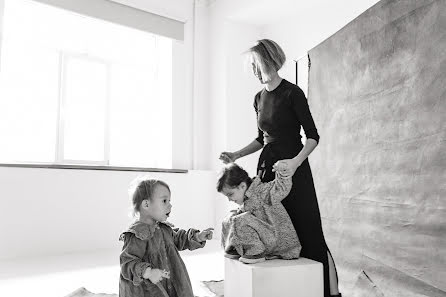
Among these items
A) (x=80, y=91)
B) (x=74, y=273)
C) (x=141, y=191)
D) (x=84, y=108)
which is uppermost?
(x=80, y=91)

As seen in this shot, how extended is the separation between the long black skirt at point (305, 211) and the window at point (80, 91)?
2690 mm

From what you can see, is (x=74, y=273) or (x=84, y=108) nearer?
(x=74, y=273)

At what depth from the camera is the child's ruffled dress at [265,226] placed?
5.55 feet

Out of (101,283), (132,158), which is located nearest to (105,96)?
(132,158)

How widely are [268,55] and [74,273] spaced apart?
2118 millimetres

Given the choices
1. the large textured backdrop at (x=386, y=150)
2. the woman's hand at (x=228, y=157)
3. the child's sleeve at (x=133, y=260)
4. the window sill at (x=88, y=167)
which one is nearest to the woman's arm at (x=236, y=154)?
the woman's hand at (x=228, y=157)

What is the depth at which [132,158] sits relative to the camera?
434cm

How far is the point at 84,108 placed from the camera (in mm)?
4047

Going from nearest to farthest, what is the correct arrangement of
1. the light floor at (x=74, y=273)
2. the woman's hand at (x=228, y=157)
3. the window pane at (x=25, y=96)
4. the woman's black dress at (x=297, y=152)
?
the woman's black dress at (x=297, y=152), the woman's hand at (x=228, y=157), the light floor at (x=74, y=273), the window pane at (x=25, y=96)

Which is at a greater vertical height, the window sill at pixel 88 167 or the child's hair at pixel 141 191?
the window sill at pixel 88 167

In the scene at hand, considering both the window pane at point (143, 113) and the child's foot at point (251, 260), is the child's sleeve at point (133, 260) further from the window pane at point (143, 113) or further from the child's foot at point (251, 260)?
the window pane at point (143, 113)

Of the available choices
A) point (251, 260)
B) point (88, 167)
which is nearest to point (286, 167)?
point (251, 260)

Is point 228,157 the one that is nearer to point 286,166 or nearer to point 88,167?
point 286,166

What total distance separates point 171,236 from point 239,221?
0.31m
